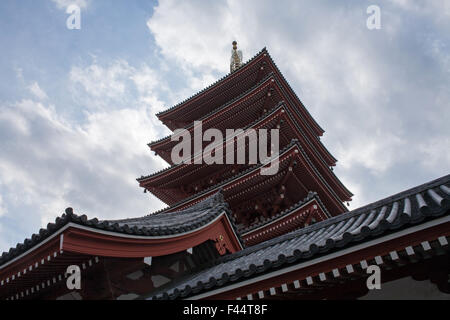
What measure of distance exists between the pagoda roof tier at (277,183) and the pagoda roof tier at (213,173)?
1766 millimetres

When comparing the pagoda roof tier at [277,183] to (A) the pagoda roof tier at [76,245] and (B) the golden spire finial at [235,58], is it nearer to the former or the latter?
(A) the pagoda roof tier at [76,245]

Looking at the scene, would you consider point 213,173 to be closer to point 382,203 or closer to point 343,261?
point 382,203

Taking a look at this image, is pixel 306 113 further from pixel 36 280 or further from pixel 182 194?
pixel 36 280

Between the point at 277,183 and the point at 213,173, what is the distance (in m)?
3.65

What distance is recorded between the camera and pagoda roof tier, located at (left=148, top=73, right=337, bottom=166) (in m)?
Result: 15.6

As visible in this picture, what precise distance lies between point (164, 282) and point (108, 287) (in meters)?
1.20

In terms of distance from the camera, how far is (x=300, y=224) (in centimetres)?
1182

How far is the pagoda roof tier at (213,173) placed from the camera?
14163 mm

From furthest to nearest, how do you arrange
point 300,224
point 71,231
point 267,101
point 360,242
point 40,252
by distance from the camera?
point 267,101 → point 300,224 → point 40,252 → point 71,231 → point 360,242

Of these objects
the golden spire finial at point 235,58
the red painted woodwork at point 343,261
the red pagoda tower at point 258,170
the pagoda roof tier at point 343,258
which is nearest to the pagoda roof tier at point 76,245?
the pagoda roof tier at point 343,258

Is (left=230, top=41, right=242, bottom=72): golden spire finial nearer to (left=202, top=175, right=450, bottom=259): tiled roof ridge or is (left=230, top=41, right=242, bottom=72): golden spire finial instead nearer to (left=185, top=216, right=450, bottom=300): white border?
(left=202, top=175, right=450, bottom=259): tiled roof ridge

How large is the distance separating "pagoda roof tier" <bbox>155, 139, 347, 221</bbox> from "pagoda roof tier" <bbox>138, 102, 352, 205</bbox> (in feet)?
5.79
